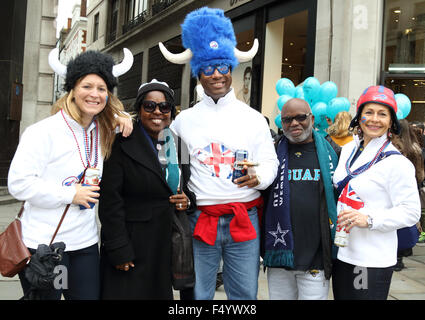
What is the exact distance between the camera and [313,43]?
1046 cm

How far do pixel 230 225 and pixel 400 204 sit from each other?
1112 mm

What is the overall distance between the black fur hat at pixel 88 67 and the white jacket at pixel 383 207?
5.67ft

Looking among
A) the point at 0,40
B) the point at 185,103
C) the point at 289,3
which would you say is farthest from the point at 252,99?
the point at 0,40

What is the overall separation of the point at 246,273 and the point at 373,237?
35.7 inches

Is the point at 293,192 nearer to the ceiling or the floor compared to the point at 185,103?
nearer to the floor

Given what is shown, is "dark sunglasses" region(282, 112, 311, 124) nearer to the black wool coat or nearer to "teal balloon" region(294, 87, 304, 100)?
the black wool coat

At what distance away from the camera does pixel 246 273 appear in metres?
2.97

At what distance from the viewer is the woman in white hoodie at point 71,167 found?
2.39 m

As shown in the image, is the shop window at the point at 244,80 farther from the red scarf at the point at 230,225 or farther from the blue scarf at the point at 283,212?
the red scarf at the point at 230,225

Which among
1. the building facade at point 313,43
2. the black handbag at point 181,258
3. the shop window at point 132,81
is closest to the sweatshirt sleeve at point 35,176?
the black handbag at point 181,258

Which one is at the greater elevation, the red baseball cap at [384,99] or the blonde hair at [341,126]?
the blonde hair at [341,126]

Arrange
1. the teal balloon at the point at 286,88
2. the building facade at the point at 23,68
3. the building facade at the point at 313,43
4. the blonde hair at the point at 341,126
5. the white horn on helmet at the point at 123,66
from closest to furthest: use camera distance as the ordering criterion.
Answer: the white horn on helmet at the point at 123,66, the blonde hair at the point at 341,126, the teal balloon at the point at 286,88, the building facade at the point at 313,43, the building facade at the point at 23,68

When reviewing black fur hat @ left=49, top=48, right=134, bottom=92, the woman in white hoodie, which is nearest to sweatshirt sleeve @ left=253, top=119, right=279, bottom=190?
the woman in white hoodie
